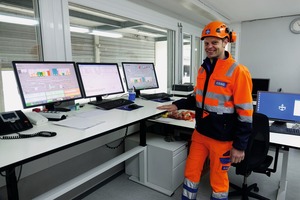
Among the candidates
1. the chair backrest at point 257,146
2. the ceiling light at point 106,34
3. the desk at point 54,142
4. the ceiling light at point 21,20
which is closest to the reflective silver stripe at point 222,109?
the chair backrest at point 257,146

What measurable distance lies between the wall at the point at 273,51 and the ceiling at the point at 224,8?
1.06 ft

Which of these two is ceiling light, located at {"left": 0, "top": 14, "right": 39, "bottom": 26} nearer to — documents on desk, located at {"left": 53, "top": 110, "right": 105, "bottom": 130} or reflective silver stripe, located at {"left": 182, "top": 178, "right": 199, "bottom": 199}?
documents on desk, located at {"left": 53, "top": 110, "right": 105, "bottom": 130}

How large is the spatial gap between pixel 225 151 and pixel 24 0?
2190 millimetres

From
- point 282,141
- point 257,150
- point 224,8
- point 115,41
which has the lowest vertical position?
point 257,150

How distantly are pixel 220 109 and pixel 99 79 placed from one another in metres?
1.24

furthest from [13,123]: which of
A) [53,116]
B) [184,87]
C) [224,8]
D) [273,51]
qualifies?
[273,51]

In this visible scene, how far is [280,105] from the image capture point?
2.19 meters

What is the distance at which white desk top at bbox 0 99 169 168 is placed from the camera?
3.30ft

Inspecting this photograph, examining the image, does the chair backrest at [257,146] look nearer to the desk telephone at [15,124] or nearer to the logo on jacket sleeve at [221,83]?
the logo on jacket sleeve at [221,83]

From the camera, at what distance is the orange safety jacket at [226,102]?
137 cm

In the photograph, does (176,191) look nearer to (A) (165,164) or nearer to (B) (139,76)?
(A) (165,164)

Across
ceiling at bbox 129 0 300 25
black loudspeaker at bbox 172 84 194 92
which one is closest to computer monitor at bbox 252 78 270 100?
ceiling at bbox 129 0 300 25

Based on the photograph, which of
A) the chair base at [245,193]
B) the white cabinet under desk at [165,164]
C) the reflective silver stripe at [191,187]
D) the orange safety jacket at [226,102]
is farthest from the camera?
the white cabinet under desk at [165,164]

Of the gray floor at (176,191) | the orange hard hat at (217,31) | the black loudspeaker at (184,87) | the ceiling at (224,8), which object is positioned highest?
the ceiling at (224,8)
